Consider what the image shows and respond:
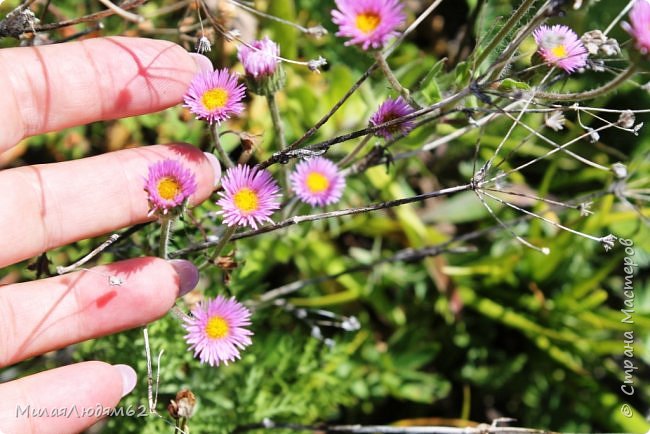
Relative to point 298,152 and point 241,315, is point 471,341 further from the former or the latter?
point 298,152

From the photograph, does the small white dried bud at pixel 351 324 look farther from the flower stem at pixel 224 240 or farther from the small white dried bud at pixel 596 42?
the small white dried bud at pixel 596 42

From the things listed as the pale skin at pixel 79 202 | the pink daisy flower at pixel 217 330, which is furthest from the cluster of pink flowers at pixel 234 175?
the pale skin at pixel 79 202

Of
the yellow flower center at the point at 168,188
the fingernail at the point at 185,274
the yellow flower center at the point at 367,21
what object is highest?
the yellow flower center at the point at 367,21

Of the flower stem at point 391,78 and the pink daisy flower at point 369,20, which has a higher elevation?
the pink daisy flower at point 369,20

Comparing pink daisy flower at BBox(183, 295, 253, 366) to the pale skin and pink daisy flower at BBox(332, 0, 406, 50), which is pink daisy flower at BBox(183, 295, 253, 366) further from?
pink daisy flower at BBox(332, 0, 406, 50)

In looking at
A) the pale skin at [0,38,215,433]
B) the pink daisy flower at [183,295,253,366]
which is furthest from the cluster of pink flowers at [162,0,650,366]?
the pale skin at [0,38,215,433]

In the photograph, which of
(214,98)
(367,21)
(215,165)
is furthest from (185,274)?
(367,21)

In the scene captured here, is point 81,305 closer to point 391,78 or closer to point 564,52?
point 391,78
